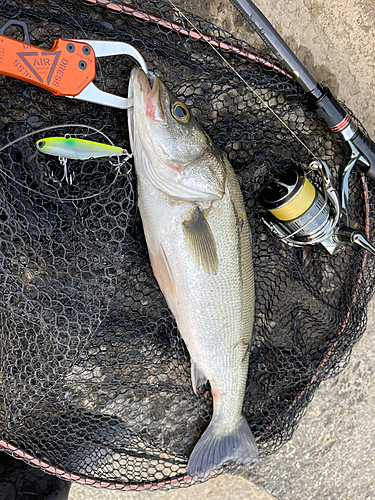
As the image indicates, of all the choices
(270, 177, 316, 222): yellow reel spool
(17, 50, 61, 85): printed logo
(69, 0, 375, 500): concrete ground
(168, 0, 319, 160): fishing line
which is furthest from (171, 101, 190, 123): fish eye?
(69, 0, 375, 500): concrete ground

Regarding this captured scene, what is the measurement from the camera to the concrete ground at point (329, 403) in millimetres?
2023

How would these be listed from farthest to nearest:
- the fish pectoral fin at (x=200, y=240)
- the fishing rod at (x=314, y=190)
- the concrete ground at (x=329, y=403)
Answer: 1. the concrete ground at (x=329, y=403)
2. the fishing rod at (x=314, y=190)
3. the fish pectoral fin at (x=200, y=240)

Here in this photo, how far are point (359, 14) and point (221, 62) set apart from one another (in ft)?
3.52

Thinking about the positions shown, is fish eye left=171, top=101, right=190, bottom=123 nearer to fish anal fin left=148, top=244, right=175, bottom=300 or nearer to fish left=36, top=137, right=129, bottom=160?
fish left=36, top=137, right=129, bottom=160

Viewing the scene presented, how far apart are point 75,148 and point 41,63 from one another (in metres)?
0.30

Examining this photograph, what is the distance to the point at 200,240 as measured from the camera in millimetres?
1503

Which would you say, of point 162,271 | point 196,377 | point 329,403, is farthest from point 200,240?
point 329,403

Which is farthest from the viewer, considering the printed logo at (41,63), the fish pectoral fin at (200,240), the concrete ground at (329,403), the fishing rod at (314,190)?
the concrete ground at (329,403)

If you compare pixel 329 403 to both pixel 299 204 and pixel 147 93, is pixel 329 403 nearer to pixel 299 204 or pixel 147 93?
pixel 299 204

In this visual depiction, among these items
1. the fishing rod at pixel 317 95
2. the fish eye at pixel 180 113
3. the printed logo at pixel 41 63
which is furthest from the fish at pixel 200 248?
the fishing rod at pixel 317 95

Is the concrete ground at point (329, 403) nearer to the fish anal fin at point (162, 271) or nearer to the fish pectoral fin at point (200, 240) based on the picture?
the fish pectoral fin at point (200, 240)

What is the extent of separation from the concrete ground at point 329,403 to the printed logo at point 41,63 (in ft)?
3.20

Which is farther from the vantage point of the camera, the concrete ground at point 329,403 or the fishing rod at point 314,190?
the concrete ground at point 329,403

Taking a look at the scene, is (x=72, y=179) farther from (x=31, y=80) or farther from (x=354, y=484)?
(x=354, y=484)
